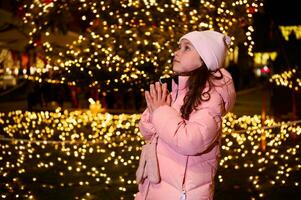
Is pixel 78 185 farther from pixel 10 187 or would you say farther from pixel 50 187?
pixel 10 187

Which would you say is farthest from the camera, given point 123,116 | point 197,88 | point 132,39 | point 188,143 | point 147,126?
point 123,116

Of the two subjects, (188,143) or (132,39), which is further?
(132,39)

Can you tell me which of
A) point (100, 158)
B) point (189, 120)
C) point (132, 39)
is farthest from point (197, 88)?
point (132, 39)

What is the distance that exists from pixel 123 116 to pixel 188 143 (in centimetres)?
1524

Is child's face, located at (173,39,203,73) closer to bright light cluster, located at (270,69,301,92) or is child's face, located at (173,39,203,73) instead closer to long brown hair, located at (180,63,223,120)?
long brown hair, located at (180,63,223,120)

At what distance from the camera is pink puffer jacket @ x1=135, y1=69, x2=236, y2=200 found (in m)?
3.07

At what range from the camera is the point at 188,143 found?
3043 millimetres

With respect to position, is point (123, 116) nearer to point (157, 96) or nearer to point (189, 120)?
point (157, 96)

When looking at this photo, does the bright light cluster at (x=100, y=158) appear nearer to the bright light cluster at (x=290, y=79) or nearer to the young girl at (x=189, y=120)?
the bright light cluster at (x=290, y=79)

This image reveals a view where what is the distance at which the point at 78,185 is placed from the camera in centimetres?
806

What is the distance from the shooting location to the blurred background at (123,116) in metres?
8.25

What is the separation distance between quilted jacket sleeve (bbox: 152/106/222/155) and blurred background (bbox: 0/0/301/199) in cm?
430

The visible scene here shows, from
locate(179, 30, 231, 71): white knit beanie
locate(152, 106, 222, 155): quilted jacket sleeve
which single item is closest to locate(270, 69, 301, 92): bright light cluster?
locate(179, 30, 231, 71): white knit beanie

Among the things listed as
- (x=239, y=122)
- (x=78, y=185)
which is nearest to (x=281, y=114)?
(x=239, y=122)
